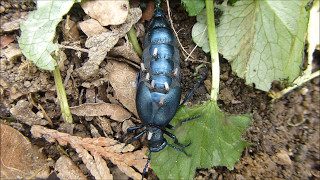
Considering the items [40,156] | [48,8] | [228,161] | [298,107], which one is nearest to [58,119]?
[40,156]

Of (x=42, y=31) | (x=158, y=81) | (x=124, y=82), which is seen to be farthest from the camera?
(x=124, y=82)

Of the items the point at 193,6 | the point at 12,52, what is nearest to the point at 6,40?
the point at 12,52

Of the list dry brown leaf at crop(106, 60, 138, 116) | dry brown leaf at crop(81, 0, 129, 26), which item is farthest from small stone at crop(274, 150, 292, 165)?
dry brown leaf at crop(81, 0, 129, 26)

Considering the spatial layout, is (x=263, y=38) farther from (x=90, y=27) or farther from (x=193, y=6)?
(x=90, y=27)

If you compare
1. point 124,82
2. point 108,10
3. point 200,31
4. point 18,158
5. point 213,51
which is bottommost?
point 18,158

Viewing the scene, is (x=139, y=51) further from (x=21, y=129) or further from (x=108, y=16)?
(x=21, y=129)

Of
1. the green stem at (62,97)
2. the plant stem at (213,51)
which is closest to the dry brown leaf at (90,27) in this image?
the green stem at (62,97)
